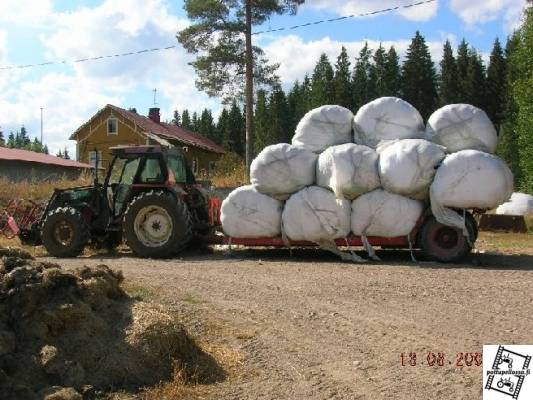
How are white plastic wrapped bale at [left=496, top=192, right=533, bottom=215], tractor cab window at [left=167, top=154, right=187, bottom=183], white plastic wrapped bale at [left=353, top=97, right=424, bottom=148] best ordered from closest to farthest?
white plastic wrapped bale at [left=353, top=97, right=424, bottom=148] < tractor cab window at [left=167, top=154, right=187, bottom=183] < white plastic wrapped bale at [left=496, top=192, right=533, bottom=215]

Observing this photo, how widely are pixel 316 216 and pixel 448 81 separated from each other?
2056 inches

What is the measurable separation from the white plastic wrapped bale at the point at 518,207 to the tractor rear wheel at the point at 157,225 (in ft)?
46.6

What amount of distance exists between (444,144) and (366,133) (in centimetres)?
137

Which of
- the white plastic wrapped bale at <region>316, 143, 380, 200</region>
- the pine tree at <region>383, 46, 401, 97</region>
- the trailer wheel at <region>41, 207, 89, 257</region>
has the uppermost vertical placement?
the pine tree at <region>383, 46, 401, 97</region>

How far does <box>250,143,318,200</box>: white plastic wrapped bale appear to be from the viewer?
11820mm

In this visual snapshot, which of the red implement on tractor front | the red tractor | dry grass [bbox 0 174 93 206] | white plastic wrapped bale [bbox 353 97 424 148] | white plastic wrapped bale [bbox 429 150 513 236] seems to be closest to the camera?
white plastic wrapped bale [bbox 429 150 513 236]

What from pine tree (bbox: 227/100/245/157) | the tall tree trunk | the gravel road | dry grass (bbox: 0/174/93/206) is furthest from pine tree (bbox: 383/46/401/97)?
the gravel road

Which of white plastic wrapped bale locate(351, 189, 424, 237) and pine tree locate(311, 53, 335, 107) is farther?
pine tree locate(311, 53, 335, 107)

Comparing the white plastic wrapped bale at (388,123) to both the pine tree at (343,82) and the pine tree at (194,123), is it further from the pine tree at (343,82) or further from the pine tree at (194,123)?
the pine tree at (194,123)

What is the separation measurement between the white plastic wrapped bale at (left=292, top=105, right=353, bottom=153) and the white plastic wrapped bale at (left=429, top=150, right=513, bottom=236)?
6.51 ft

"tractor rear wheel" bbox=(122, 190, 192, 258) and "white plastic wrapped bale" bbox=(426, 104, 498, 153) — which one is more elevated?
"white plastic wrapped bale" bbox=(426, 104, 498, 153)

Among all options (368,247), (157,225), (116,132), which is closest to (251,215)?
(157,225)

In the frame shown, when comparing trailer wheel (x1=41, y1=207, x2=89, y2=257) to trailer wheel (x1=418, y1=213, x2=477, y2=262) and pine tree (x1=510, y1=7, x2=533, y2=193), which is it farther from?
pine tree (x1=510, y1=7, x2=533, y2=193)

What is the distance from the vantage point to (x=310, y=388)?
16.0ft
